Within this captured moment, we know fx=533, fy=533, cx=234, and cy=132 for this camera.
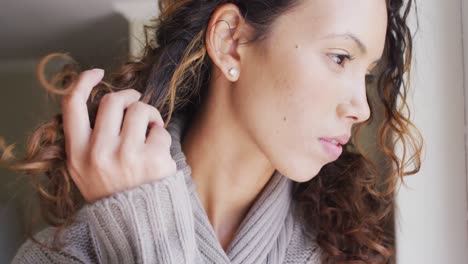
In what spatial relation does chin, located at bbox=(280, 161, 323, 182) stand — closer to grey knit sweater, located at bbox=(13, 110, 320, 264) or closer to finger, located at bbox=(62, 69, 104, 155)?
grey knit sweater, located at bbox=(13, 110, 320, 264)

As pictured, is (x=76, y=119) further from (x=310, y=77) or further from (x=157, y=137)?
(x=310, y=77)

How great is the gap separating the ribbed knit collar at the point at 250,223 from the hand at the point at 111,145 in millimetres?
140

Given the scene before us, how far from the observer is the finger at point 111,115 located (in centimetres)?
66

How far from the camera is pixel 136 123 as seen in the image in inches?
26.2

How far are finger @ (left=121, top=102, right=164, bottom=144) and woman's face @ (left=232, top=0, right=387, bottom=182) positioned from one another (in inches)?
6.4

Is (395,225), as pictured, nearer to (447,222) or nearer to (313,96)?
(447,222)

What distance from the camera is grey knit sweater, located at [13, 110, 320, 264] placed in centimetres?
64

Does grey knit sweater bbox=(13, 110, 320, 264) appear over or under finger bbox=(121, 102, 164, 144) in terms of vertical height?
under

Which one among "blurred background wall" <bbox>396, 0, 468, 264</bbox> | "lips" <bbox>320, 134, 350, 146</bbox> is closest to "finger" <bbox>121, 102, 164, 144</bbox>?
"lips" <bbox>320, 134, 350, 146</bbox>

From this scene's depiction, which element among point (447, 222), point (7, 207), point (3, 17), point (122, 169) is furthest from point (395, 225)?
point (7, 207)

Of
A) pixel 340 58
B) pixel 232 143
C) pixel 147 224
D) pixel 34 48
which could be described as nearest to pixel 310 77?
pixel 340 58

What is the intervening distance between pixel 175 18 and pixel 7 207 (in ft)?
3.34

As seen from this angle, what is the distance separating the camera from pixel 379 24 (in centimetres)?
75

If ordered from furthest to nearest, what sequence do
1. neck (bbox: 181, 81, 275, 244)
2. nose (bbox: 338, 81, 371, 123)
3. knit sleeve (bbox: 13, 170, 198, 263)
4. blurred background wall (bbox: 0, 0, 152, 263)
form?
blurred background wall (bbox: 0, 0, 152, 263), neck (bbox: 181, 81, 275, 244), nose (bbox: 338, 81, 371, 123), knit sleeve (bbox: 13, 170, 198, 263)
